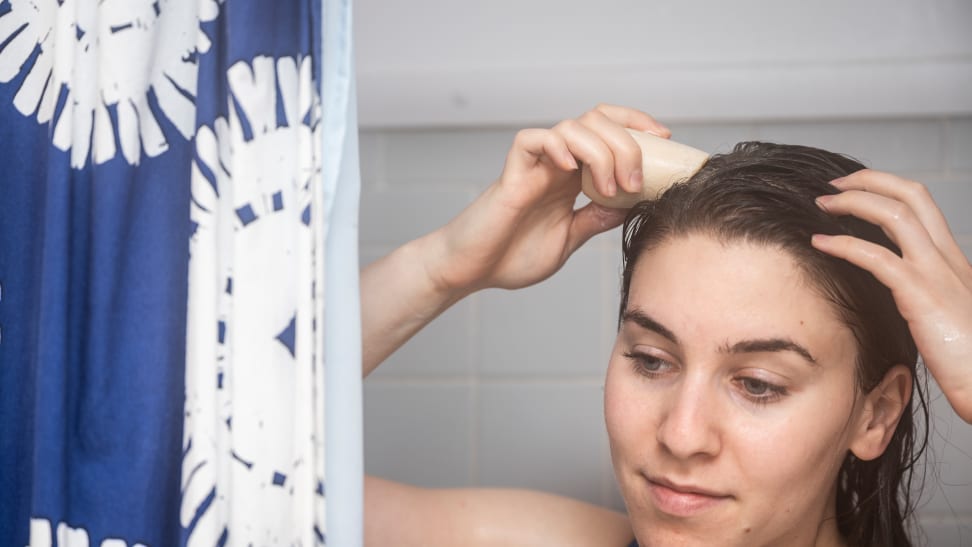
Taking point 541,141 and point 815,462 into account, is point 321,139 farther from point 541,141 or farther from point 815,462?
point 815,462

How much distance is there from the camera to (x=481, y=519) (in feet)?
3.53

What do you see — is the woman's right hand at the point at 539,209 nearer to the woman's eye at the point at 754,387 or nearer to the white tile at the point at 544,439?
the woman's eye at the point at 754,387

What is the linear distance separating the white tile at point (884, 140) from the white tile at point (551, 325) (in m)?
0.36

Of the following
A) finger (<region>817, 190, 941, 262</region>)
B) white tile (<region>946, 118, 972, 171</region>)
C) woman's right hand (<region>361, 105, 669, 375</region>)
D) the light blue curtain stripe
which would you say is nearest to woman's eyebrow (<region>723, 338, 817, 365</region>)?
finger (<region>817, 190, 941, 262</region>)

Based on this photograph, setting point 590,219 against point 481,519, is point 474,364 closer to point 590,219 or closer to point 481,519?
point 481,519

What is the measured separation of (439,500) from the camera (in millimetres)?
1072

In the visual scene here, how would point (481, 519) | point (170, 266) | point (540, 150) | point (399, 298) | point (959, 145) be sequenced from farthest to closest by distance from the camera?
1. point (959, 145)
2. point (481, 519)
3. point (399, 298)
4. point (540, 150)
5. point (170, 266)

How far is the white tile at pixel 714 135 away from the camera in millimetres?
1307

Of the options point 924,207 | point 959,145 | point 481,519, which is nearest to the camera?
point 924,207

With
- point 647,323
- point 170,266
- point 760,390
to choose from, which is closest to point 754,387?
point 760,390

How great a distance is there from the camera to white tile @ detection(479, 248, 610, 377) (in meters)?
1.36

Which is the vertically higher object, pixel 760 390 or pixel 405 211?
pixel 405 211

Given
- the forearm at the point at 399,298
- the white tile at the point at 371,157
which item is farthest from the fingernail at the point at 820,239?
the white tile at the point at 371,157

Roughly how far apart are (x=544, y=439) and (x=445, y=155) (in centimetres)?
47
